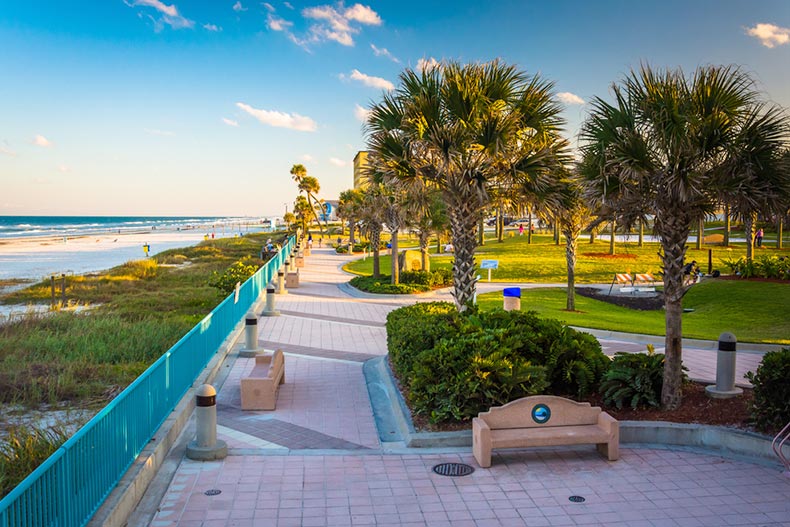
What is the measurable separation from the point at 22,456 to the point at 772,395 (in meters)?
7.90

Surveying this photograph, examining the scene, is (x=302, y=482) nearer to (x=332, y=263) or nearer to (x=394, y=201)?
(x=394, y=201)

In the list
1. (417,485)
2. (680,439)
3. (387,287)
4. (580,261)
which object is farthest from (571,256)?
(580,261)

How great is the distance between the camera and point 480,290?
25.3 metres

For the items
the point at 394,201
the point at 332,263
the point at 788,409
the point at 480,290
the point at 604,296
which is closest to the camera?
the point at 788,409

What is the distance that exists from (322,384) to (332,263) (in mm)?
31593

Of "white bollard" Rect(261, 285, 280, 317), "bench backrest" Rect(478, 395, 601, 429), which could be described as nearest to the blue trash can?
"white bollard" Rect(261, 285, 280, 317)

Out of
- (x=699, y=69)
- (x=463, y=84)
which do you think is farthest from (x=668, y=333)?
(x=463, y=84)

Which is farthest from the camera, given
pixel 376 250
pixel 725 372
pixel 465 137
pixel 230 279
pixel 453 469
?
pixel 376 250

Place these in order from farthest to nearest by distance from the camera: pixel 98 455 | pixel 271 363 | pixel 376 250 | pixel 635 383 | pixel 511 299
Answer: pixel 376 250 < pixel 511 299 < pixel 271 363 < pixel 635 383 < pixel 98 455

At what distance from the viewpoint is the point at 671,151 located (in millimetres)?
7715

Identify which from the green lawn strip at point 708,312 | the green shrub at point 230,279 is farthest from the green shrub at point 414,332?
the green shrub at point 230,279

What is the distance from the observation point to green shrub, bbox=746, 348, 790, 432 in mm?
7066

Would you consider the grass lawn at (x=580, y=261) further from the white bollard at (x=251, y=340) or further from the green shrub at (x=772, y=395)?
the green shrub at (x=772, y=395)

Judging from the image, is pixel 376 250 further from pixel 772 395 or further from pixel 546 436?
pixel 772 395
